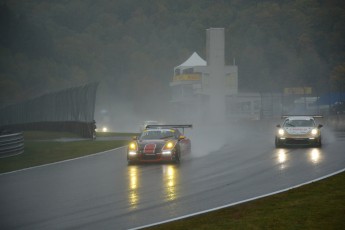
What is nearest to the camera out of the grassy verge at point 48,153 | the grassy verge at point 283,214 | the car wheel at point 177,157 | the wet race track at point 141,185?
the grassy verge at point 283,214

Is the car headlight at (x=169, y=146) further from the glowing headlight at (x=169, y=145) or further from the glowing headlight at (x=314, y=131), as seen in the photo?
the glowing headlight at (x=314, y=131)

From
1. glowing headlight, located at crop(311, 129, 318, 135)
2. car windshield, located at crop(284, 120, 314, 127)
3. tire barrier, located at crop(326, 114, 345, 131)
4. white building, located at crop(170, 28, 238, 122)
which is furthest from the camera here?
white building, located at crop(170, 28, 238, 122)

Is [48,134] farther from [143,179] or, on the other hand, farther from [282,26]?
[282,26]

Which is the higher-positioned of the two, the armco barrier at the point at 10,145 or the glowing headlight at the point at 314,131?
the glowing headlight at the point at 314,131

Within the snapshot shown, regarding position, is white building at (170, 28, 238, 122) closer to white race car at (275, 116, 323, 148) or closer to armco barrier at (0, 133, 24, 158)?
armco barrier at (0, 133, 24, 158)

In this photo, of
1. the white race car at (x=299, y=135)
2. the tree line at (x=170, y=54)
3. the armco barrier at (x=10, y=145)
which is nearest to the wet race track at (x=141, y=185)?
the white race car at (x=299, y=135)

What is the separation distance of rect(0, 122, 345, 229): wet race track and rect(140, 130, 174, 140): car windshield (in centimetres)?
120

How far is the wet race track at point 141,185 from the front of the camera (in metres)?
12.6

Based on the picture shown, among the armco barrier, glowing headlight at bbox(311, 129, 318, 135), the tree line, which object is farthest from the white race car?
the tree line

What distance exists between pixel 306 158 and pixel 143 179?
269 inches

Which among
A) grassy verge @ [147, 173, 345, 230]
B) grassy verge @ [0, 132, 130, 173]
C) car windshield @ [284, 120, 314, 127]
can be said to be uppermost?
car windshield @ [284, 120, 314, 127]

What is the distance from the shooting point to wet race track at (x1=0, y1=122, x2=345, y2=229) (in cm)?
1263

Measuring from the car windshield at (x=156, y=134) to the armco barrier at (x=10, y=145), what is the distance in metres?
6.52

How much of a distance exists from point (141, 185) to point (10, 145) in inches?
520
